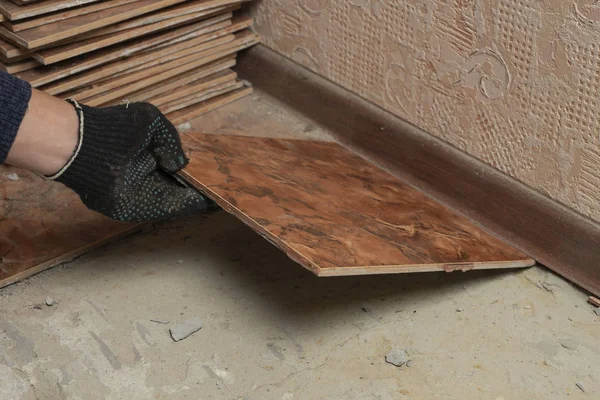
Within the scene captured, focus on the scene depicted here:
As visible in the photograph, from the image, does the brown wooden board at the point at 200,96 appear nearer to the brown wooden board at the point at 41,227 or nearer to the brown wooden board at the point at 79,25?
the brown wooden board at the point at 79,25

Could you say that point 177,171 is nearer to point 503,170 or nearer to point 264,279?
point 264,279

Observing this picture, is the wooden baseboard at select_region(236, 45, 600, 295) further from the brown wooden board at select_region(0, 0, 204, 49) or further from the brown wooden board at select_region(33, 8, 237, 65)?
the brown wooden board at select_region(0, 0, 204, 49)

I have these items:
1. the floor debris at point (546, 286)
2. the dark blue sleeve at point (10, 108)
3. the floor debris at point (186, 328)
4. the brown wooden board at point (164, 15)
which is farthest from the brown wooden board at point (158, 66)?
the floor debris at point (546, 286)

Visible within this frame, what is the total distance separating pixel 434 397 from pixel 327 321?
1.12ft

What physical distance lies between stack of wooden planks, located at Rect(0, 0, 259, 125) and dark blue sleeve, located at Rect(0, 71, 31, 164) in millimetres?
453

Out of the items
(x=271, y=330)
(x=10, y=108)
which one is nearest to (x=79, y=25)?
(x=10, y=108)

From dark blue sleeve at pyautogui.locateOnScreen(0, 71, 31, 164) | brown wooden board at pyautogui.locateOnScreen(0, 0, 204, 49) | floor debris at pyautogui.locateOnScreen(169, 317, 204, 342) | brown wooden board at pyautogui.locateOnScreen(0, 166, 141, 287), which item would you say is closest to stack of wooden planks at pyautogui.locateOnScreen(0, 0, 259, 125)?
brown wooden board at pyautogui.locateOnScreen(0, 0, 204, 49)

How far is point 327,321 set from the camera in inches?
79.0

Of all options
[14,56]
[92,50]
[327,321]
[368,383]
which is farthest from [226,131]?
[368,383]

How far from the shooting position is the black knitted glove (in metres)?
1.82

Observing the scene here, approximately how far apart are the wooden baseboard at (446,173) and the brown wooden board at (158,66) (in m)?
0.12

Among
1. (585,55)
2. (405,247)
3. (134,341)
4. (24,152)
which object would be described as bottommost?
(134,341)

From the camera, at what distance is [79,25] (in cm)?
226

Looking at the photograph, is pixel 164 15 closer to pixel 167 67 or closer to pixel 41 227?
pixel 167 67
